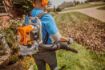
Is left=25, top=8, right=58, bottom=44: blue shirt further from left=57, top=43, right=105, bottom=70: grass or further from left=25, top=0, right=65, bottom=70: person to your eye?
left=57, top=43, right=105, bottom=70: grass

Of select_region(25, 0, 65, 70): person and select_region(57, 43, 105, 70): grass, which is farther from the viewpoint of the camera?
select_region(57, 43, 105, 70): grass

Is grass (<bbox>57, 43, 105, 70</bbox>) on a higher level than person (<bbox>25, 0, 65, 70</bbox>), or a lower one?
lower

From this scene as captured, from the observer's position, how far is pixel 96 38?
29.7 feet

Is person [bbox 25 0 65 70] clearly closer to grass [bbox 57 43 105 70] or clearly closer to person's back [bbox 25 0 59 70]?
person's back [bbox 25 0 59 70]

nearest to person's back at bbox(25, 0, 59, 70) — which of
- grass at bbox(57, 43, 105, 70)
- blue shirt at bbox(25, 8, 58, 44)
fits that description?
blue shirt at bbox(25, 8, 58, 44)

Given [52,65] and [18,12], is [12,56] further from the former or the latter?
[18,12]

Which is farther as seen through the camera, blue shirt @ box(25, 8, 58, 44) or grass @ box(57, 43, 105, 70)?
grass @ box(57, 43, 105, 70)

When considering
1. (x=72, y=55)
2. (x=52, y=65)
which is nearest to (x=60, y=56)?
(x=72, y=55)

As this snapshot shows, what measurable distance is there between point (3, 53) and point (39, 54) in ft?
8.57

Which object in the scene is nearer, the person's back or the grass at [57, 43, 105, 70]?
the person's back

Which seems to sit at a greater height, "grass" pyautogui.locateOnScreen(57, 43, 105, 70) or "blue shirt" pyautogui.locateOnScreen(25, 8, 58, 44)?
"blue shirt" pyautogui.locateOnScreen(25, 8, 58, 44)

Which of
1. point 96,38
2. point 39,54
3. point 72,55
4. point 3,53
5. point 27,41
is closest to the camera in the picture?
point 27,41

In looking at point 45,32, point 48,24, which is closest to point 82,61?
point 45,32

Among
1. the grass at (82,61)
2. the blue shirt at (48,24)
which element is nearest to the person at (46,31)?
the blue shirt at (48,24)
